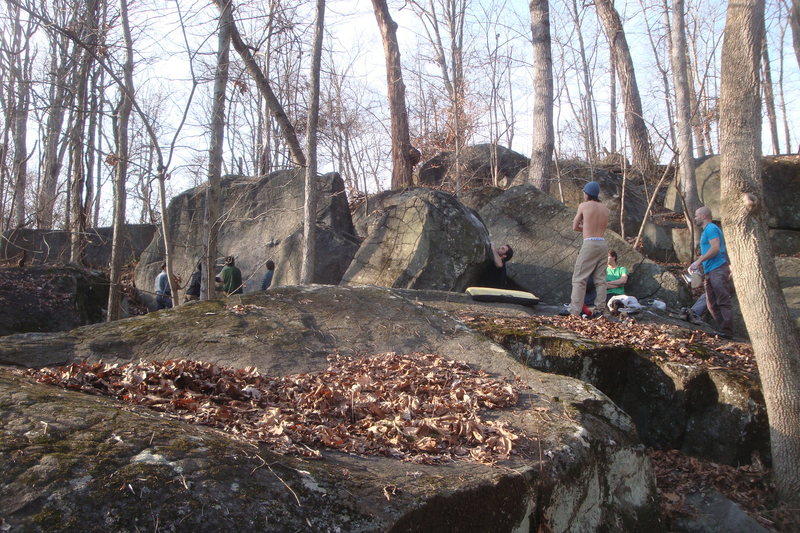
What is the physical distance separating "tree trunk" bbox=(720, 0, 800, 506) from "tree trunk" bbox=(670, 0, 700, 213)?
27.3 ft

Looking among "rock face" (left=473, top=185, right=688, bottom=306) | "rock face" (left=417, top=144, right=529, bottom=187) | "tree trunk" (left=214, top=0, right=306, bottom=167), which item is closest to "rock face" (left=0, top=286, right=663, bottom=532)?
"rock face" (left=473, top=185, right=688, bottom=306)

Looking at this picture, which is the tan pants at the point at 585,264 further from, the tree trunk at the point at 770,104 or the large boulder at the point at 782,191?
the tree trunk at the point at 770,104

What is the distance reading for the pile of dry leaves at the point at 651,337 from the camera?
21.4 feet

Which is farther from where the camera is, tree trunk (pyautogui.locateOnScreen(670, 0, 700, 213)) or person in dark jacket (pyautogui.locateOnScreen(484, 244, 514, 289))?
tree trunk (pyautogui.locateOnScreen(670, 0, 700, 213))

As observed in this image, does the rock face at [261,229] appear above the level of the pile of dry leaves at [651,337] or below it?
above

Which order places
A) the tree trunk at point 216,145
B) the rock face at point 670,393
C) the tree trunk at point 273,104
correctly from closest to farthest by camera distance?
the rock face at point 670,393, the tree trunk at point 216,145, the tree trunk at point 273,104

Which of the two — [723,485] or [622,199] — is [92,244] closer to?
[622,199]

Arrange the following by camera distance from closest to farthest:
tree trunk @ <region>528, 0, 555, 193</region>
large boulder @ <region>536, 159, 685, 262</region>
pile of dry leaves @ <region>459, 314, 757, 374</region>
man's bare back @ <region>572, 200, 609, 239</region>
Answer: pile of dry leaves @ <region>459, 314, 757, 374</region> → man's bare back @ <region>572, 200, 609, 239</region> → large boulder @ <region>536, 159, 685, 262</region> → tree trunk @ <region>528, 0, 555, 193</region>

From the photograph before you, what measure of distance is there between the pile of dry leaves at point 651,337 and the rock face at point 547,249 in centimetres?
248

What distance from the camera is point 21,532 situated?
203 centimetres

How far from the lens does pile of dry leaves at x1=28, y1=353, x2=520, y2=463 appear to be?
3.29m

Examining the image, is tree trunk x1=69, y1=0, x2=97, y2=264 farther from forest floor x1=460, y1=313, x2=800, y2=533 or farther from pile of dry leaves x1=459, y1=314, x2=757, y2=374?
forest floor x1=460, y1=313, x2=800, y2=533

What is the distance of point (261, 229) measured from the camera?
42.8 ft

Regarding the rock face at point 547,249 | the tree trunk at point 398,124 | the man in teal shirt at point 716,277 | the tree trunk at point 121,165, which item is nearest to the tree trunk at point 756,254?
the man in teal shirt at point 716,277
